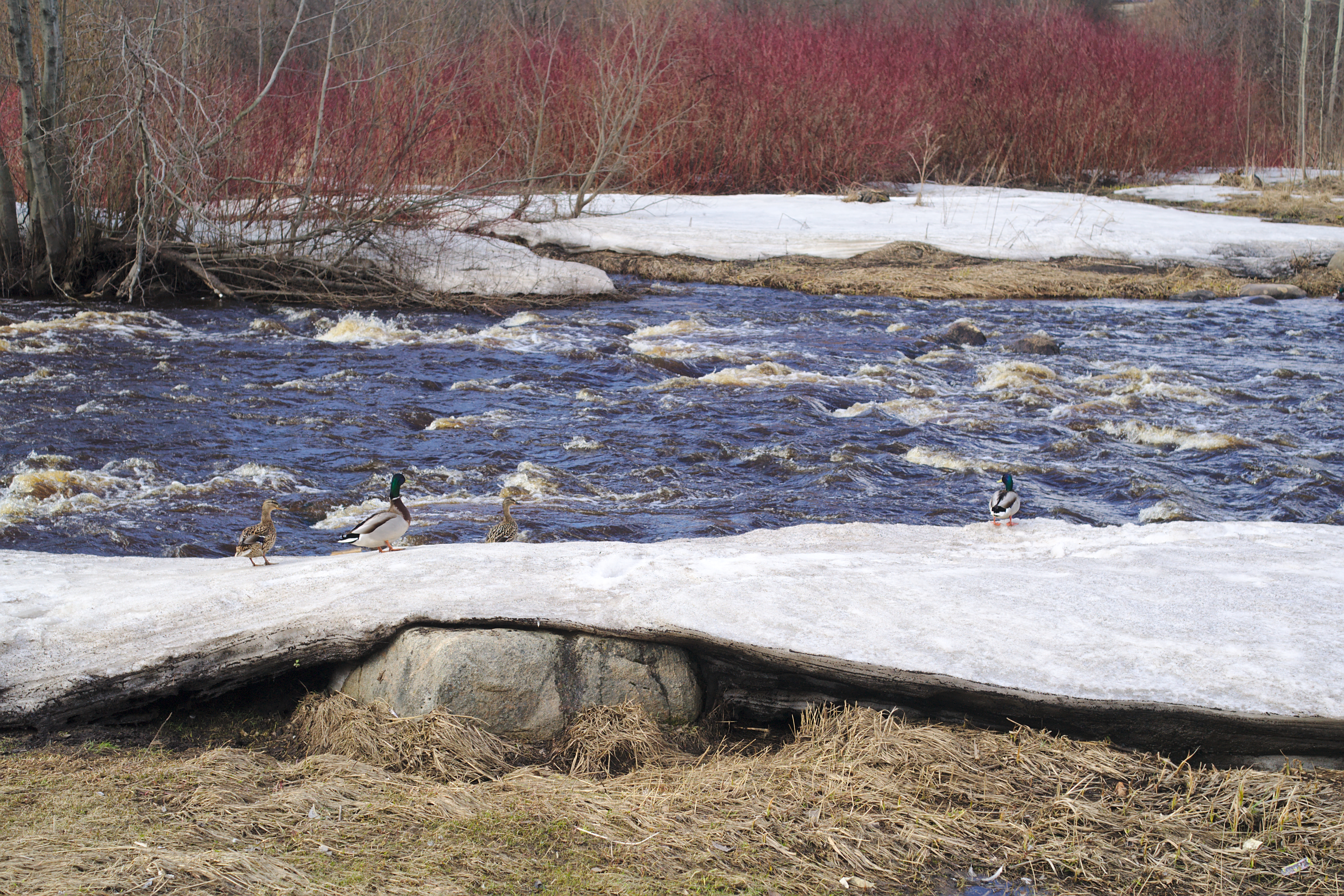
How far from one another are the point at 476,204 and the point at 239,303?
12.6 feet

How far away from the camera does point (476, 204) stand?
48.9 ft

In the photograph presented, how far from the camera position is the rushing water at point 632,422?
6953mm

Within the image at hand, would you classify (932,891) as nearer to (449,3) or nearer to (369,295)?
(369,295)

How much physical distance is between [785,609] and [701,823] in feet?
3.42

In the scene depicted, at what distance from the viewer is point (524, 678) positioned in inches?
148

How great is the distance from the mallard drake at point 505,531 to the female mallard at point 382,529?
673mm

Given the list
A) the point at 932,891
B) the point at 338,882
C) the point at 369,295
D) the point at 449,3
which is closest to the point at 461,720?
the point at 338,882

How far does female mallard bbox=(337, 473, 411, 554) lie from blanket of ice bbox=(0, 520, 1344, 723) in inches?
17.8

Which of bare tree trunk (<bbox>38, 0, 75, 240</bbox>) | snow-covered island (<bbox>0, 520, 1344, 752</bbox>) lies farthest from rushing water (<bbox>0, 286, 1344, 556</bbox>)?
snow-covered island (<bbox>0, 520, 1344, 752</bbox>)

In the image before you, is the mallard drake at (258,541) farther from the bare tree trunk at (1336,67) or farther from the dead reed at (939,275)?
the bare tree trunk at (1336,67)

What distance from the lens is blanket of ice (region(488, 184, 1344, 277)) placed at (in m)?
15.2

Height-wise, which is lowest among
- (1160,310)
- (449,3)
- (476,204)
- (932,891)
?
(932,891)

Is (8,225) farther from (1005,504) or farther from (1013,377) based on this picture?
(1005,504)

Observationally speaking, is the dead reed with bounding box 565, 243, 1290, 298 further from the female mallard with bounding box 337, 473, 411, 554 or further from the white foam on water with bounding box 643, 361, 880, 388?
the female mallard with bounding box 337, 473, 411, 554
